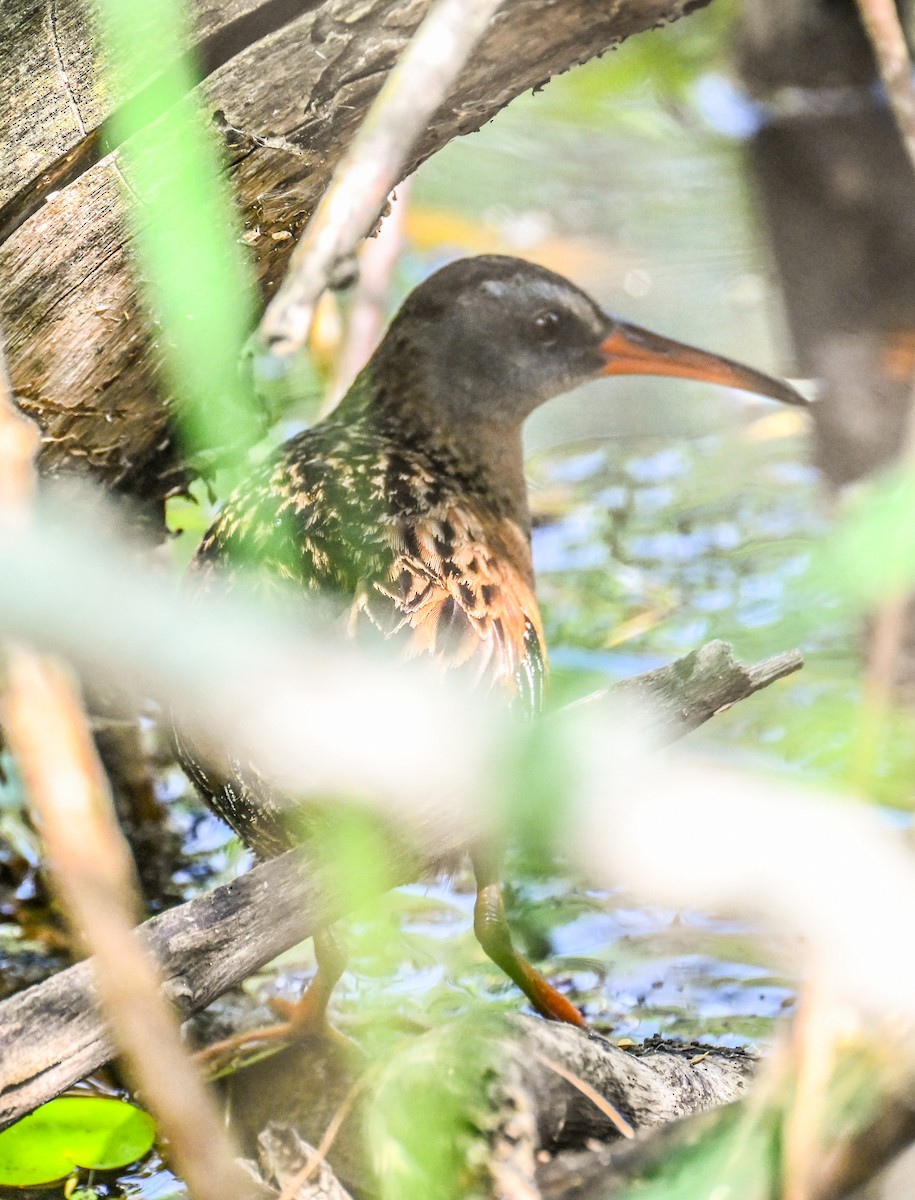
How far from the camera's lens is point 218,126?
2.26m

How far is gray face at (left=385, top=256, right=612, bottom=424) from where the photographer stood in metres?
3.07

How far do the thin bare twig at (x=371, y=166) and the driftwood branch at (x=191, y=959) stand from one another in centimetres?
91

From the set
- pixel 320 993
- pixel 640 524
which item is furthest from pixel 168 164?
pixel 640 524

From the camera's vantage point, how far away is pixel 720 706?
2158mm

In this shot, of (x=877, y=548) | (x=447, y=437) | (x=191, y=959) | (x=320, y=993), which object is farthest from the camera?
(x=447, y=437)

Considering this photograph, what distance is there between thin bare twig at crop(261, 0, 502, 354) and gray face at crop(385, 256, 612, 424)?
159 centimetres

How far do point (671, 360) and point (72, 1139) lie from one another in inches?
83.7

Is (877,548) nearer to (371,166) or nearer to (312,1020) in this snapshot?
(371,166)

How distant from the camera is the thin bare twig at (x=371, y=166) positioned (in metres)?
1.13

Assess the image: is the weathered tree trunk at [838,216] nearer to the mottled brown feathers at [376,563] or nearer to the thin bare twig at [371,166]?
the mottled brown feathers at [376,563]

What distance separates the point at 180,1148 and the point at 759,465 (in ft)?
12.1

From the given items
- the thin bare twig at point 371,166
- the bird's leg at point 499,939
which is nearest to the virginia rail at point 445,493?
the bird's leg at point 499,939

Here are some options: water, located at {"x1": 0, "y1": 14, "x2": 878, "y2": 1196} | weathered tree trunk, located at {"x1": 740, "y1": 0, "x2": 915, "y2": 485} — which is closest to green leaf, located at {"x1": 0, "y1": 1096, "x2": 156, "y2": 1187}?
water, located at {"x1": 0, "y1": 14, "x2": 878, "y2": 1196}

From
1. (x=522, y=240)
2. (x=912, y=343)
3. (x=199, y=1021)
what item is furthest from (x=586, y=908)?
(x=522, y=240)
